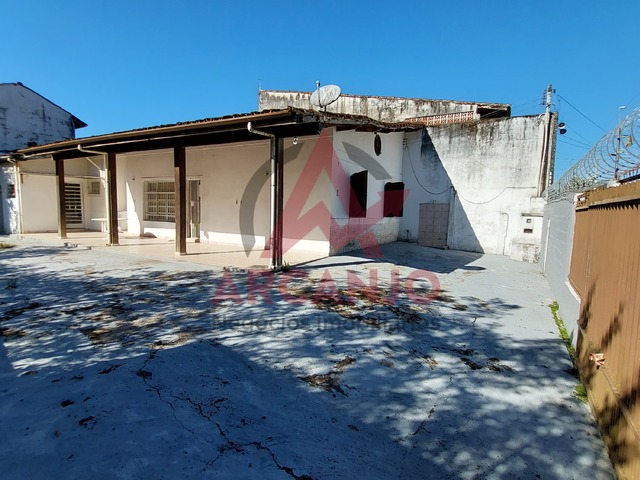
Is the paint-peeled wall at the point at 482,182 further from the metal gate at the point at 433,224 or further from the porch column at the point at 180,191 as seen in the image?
the porch column at the point at 180,191

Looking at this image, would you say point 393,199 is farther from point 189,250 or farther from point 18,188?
point 18,188

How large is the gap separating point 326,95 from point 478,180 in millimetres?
6940

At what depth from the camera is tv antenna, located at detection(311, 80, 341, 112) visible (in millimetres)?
7149

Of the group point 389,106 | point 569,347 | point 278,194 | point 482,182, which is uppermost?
point 389,106

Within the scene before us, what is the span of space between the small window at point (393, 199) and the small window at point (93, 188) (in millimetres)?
12040

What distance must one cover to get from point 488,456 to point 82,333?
4012 mm

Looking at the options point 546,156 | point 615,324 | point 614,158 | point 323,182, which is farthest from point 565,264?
point 546,156

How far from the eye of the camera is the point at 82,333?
3725 millimetres

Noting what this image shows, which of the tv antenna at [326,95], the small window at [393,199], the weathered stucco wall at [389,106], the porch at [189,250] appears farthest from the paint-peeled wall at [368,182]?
the weathered stucco wall at [389,106]

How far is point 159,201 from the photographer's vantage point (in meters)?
12.7

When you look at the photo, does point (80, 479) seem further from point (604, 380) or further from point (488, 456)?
point (604, 380)

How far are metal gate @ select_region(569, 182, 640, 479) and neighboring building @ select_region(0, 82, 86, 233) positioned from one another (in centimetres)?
1636

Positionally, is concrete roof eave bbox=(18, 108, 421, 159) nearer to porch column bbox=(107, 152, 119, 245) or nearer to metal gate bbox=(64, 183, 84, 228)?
porch column bbox=(107, 152, 119, 245)

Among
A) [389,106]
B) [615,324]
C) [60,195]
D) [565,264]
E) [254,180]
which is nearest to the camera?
[615,324]
